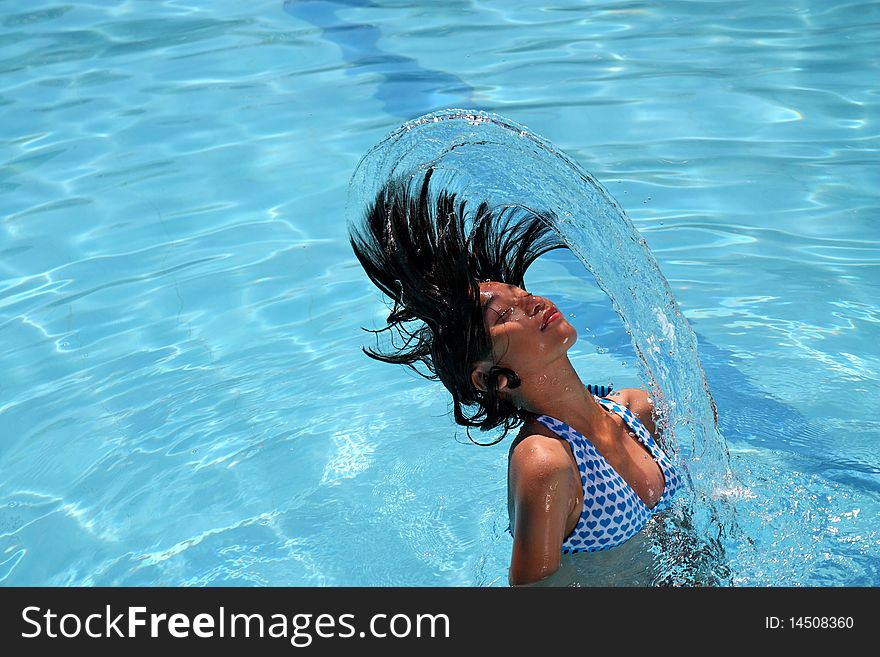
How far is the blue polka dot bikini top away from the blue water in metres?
0.07

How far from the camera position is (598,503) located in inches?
108

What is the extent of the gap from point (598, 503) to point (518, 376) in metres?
0.38

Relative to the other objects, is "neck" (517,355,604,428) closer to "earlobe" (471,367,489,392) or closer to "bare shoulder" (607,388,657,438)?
"earlobe" (471,367,489,392)

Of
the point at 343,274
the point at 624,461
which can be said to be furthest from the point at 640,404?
the point at 343,274

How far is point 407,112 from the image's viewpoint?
20.8 feet

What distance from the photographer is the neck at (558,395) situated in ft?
9.11

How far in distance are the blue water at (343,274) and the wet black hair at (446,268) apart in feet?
1.83

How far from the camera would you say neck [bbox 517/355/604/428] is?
278 centimetres

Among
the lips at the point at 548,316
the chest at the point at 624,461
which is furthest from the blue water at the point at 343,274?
the lips at the point at 548,316

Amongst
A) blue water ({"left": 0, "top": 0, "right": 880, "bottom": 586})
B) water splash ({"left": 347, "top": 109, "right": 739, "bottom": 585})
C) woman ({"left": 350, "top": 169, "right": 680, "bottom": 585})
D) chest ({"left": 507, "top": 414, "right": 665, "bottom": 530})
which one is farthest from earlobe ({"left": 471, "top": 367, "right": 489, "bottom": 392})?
water splash ({"left": 347, "top": 109, "right": 739, "bottom": 585})

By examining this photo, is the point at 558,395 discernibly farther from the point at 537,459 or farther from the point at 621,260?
the point at 621,260

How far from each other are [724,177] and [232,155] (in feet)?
8.77
